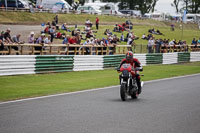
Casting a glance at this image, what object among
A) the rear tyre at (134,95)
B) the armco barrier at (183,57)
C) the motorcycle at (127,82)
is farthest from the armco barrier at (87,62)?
the armco barrier at (183,57)

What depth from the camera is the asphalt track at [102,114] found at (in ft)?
25.6

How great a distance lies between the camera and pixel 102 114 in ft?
31.2

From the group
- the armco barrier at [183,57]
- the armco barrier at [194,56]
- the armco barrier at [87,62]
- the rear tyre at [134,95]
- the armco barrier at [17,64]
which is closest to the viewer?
the rear tyre at [134,95]

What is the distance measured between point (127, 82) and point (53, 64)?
31.3 feet

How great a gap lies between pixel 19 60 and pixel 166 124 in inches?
466

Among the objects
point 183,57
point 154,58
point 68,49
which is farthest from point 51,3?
point 68,49

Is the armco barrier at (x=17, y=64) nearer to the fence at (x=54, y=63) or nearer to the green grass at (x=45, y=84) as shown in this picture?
the fence at (x=54, y=63)

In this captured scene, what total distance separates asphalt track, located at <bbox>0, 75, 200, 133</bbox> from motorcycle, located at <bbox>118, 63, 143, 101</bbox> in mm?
272

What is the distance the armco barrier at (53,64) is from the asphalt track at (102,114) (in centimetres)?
698

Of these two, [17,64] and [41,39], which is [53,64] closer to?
[41,39]

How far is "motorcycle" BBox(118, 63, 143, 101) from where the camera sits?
12039 mm

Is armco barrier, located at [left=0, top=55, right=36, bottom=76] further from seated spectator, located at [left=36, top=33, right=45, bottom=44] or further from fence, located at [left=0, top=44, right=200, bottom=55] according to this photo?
seated spectator, located at [left=36, top=33, right=45, bottom=44]

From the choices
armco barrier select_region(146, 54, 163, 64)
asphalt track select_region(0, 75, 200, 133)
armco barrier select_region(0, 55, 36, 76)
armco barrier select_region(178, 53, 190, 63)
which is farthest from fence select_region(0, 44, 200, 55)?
asphalt track select_region(0, 75, 200, 133)

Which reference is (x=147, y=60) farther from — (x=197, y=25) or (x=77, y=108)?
(x=197, y=25)
